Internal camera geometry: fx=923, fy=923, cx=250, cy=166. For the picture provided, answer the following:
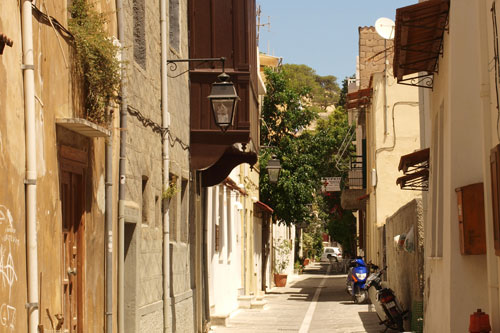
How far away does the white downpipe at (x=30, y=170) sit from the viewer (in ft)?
24.8

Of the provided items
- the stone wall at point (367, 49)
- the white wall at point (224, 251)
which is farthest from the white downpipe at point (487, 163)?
the stone wall at point (367, 49)

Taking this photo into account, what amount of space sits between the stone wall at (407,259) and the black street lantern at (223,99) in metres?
4.76

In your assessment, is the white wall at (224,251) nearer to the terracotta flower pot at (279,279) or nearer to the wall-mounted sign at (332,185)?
the terracotta flower pot at (279,279)

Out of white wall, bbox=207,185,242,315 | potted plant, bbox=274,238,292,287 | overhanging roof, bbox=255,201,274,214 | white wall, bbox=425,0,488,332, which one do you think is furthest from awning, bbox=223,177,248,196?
potted plant, bbox=274,238,292,287

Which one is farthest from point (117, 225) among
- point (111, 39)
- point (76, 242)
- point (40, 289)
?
point (40, 289)

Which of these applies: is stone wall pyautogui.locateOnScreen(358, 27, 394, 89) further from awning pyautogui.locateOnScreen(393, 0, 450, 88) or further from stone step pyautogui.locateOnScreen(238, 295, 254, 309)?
awning pyautogui.locateOnScreen(393, 0, 450, 88)

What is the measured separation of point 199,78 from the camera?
55.7ft

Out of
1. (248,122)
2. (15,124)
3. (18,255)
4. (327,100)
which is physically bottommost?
(18,255)

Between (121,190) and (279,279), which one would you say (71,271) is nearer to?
(121,190)

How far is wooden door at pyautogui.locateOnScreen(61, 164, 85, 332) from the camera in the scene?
9430 millimetres

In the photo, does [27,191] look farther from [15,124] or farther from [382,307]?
[382,307]

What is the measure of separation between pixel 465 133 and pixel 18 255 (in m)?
5.49

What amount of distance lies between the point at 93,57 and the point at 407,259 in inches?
458

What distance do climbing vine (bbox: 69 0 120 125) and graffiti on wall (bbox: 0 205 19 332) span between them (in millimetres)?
2876
